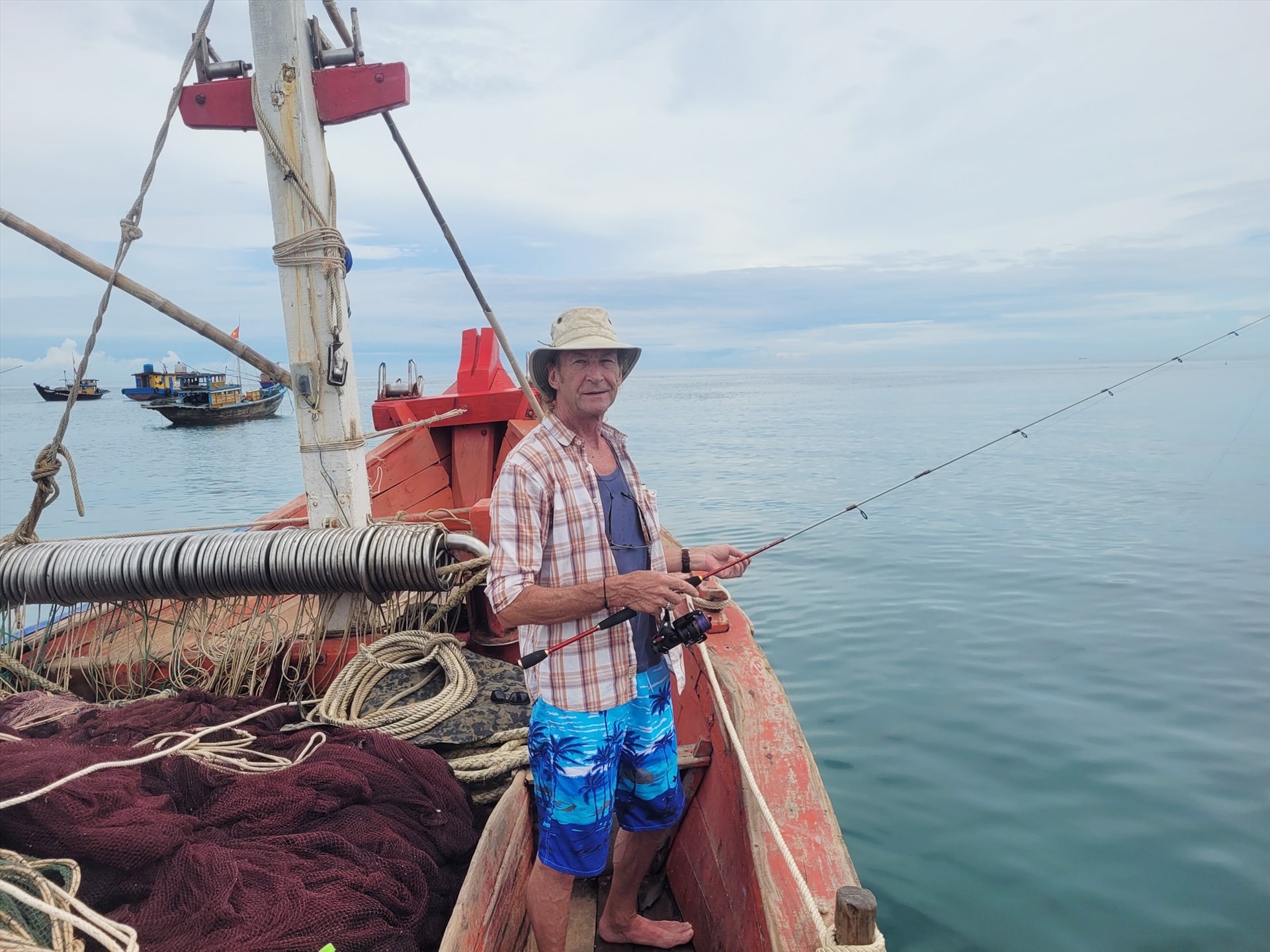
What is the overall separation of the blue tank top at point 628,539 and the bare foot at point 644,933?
3.45 ft

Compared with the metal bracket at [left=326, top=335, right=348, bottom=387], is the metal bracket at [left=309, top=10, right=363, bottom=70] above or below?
above

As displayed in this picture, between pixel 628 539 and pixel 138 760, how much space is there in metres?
1.54

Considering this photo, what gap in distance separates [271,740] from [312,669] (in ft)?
3.03

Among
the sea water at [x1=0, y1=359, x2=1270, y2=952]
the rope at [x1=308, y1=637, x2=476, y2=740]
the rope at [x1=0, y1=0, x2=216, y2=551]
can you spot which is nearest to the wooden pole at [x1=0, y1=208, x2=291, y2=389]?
the rope at [x1=0, y1=0, x2=216, y2=551]

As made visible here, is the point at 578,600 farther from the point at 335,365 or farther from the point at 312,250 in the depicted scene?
the point at 312,250

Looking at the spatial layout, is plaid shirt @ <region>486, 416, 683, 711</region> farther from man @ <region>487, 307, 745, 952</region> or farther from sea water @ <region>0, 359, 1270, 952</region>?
sea water @ <region>0, 359, 1270, 952</region>

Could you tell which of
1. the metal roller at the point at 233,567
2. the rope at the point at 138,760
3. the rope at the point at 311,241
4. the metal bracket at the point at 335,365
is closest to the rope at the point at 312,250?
the rope at the point at 311,241

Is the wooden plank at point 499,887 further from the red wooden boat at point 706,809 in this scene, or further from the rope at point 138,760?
the rope at point 138,760

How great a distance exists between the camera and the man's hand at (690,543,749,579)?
8.61 ft

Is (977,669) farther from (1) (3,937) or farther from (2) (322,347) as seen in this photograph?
(1) (3,937)

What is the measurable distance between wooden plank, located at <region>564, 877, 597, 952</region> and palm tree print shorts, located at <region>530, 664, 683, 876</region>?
2.04 feet

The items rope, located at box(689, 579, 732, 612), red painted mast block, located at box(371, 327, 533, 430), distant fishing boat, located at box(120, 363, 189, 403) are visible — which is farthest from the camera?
distant fishing boat, located at box(120, 363, 189, 403)

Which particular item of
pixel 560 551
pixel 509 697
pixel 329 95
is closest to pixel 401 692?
pixel 509 697

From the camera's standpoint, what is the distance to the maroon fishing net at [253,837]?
182 cm
